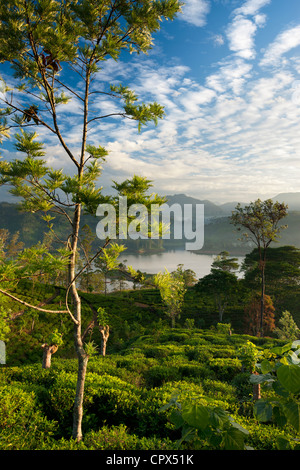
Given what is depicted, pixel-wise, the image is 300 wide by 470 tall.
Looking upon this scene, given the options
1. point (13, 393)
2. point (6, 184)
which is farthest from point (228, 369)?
point (6, 184)

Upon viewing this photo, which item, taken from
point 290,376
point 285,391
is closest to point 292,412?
point 285,391

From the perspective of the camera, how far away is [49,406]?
4652 mm

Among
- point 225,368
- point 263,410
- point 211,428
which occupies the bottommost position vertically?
point 225,368

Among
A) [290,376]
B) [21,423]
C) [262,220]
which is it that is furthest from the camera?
[262,220]

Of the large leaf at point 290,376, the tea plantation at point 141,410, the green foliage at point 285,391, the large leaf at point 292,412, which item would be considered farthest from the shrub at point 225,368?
the large leaf at point 290,376

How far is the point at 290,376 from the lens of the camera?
5.11 ft

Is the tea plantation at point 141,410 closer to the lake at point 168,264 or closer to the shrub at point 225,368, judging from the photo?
the shrub at point 225,368

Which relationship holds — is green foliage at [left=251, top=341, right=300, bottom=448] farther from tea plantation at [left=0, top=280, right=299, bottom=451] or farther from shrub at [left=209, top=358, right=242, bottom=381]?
shrub at [left=209, top=358, right=242, bottom=381]

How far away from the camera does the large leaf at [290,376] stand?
1.52 metres

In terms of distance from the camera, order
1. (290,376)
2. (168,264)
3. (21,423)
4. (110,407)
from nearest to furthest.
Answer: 1. (290,376)
2. (21,423)
3. (110,407)
4. (168,264)

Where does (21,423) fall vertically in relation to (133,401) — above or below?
above

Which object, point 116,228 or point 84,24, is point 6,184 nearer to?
point 116,228

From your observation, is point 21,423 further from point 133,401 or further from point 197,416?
point 197,416
